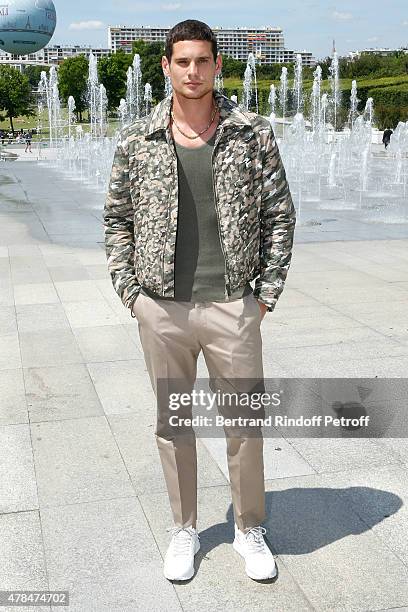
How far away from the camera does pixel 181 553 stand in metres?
2.95

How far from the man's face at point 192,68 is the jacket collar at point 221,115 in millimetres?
88

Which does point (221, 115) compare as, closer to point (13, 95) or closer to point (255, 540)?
point (255, 540)

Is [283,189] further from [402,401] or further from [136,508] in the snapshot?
[402,401]

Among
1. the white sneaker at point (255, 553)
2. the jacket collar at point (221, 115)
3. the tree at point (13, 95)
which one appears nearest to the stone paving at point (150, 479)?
the white sneaker at point (255, 553)

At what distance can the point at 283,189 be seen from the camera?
2.81 m

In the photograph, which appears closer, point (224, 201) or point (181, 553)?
point (224, 201)

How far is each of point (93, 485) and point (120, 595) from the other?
884 millimetres

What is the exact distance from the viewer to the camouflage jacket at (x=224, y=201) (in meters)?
2.71

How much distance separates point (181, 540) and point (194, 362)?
68 cm

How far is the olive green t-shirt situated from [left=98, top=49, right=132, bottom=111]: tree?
3355 inches

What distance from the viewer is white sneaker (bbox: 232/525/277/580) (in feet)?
9.43

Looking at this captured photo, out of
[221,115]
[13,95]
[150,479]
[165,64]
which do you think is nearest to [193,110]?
[221,115]

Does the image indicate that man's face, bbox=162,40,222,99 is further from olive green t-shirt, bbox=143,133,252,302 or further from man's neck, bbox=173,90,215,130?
olive green t-shirt, bbox=143,133,252,302

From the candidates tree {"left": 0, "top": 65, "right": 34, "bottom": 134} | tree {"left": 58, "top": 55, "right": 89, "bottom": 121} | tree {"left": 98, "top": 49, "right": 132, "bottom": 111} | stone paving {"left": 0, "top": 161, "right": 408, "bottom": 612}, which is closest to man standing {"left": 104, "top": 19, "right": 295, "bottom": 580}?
stone paving {"left": 0, "top": 161, "right": 408, "bottom": 612}
